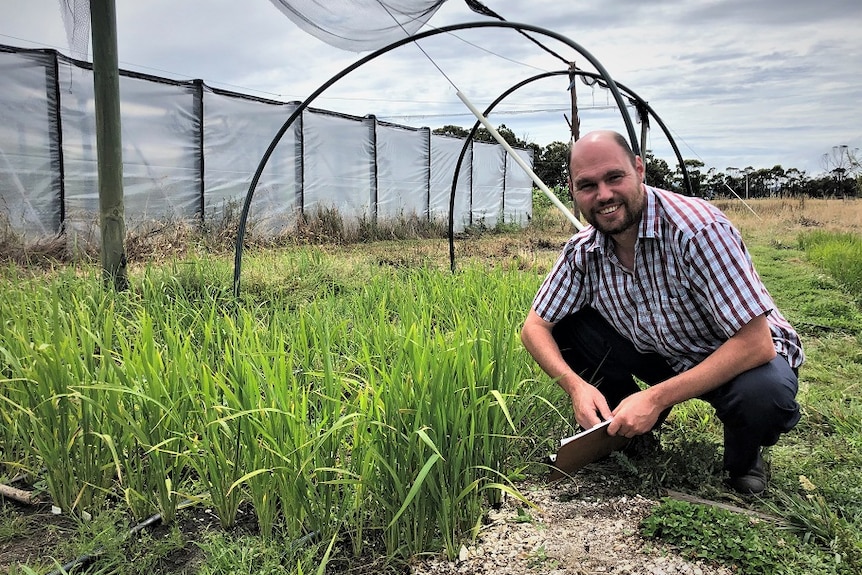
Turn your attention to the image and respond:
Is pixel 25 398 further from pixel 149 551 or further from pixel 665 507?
pixel 665 507

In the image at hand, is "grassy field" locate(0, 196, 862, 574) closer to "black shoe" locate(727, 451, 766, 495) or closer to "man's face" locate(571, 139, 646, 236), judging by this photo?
"black shoe" locate(727, 451, 766, 495)

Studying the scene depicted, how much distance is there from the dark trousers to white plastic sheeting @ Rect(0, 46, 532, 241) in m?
3.16

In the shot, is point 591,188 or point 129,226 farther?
point 129,226

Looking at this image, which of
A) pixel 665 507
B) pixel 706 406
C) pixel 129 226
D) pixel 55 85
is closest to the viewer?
pixel 665 507

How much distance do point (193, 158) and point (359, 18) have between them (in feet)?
14.5

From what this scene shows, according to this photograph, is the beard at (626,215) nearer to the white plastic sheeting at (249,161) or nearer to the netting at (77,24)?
the netting at (77,24)

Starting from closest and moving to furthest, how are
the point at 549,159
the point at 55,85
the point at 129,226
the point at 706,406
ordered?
the point at 706,406 → the point at 55,85 → the point at 129,226 → the point at 549,159

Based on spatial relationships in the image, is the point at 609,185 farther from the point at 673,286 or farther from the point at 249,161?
the point at 249,161

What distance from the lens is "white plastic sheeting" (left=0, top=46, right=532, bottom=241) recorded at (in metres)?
6.02

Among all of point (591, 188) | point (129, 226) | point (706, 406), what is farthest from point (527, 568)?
point (129, 226)

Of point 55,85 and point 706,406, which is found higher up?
point 55,85

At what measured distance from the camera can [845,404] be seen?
268 centimetres

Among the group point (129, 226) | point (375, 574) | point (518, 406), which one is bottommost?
point (375, 574)

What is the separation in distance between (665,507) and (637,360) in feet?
1.85
